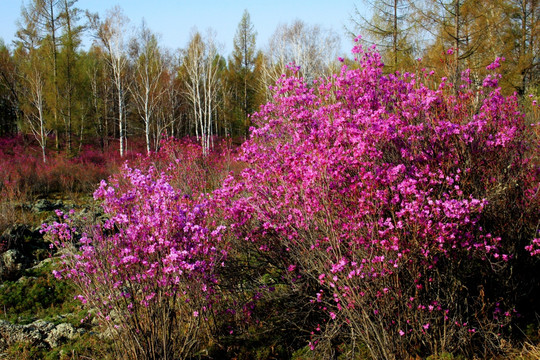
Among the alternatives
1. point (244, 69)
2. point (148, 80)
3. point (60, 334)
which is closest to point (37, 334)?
point (60, 334)

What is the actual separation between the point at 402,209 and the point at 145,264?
2.17m

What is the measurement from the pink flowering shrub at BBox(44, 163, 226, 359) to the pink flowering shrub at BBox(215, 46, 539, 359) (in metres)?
0.84

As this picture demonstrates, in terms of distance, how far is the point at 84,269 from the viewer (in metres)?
3.50

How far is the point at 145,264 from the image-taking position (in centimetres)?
336

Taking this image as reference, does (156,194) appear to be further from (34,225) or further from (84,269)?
(34,225)

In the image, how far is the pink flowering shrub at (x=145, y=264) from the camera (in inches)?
134

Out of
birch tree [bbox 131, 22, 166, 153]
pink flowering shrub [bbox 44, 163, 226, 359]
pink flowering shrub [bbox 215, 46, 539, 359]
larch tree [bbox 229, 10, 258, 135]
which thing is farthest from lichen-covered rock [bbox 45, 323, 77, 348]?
larch tree [bbox 229, 10, 258, 135]

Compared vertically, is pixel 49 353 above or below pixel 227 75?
below

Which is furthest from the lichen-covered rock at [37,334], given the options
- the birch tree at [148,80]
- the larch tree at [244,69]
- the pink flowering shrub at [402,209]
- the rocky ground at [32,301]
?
the larch tree at [244,69]

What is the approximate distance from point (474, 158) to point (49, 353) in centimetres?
488

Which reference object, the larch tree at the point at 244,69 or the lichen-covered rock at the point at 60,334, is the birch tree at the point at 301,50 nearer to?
the larch tree at the point at 244,69

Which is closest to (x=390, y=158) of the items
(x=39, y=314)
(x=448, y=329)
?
(x=448, y=329)

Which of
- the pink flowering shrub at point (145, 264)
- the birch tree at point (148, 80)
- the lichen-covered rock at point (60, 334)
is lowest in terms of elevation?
the lichen-covered rock at point (60, 334)

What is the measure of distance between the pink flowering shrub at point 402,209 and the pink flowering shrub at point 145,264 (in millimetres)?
842
